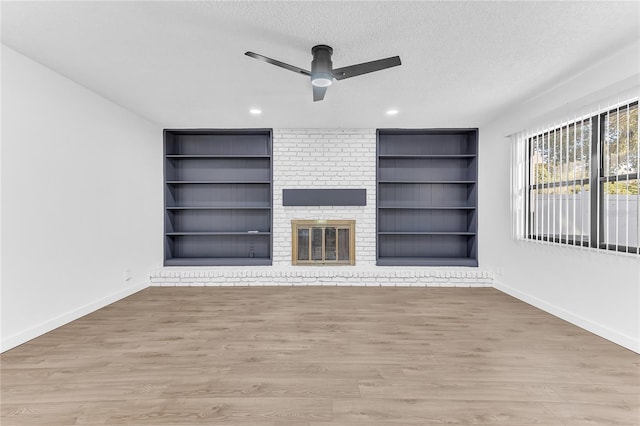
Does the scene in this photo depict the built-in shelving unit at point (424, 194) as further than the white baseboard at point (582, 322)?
Yes

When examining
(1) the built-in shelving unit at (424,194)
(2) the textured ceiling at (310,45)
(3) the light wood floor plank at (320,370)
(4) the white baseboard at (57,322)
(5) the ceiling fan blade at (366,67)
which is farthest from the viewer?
(1) the built-in shelving unit at (424,194)

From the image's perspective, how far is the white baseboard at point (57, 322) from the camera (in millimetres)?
2547

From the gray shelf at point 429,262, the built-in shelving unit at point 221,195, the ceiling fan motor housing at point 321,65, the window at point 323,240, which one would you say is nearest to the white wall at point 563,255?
the gray shelf at point 429,262

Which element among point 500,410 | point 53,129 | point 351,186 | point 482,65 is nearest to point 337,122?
point 351,186

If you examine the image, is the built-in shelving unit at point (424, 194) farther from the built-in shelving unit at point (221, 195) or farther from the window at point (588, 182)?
the built-in shelving unit at point (221, 195)

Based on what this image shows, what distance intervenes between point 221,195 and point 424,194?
11.3 ft

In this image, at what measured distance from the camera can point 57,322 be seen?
299 cm

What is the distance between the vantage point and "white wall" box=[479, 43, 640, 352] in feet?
8.51

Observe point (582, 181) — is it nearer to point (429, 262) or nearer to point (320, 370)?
point (429, 262)

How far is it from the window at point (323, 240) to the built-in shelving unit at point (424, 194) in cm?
64

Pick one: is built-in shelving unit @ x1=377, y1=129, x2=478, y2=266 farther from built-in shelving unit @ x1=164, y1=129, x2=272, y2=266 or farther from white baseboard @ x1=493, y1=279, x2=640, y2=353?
built-in shelving unit @ x1=164, y1=129, x2=272, y2=266

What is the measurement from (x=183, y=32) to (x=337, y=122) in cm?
267

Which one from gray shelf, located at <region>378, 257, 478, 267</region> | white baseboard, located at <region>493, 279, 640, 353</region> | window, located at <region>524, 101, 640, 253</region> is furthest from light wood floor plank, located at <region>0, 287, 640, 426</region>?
gray shelf, located at <region>378, 257, 478, 267</region>

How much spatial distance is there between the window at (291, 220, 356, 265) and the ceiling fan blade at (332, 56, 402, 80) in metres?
2.85
